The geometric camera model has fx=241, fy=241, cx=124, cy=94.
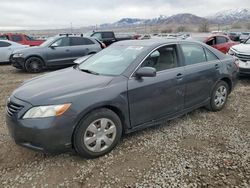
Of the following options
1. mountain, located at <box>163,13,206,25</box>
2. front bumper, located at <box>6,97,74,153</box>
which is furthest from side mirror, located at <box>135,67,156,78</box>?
mountain, located at <box>163,13,206,25</box>

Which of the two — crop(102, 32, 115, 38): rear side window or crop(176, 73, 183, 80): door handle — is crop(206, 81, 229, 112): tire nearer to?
crop(176, 73, 183, 80): door handle

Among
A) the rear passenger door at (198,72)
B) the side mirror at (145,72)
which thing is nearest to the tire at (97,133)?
the side mirror at (145,72)

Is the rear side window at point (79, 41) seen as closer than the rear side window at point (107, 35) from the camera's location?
Yes

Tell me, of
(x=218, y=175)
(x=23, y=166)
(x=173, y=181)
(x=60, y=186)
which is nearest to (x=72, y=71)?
(x=23, y=166)

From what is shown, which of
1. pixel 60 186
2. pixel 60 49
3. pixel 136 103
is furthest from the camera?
pixel 60 49

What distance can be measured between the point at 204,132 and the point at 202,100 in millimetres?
717

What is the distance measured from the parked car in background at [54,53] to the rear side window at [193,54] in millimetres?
6953

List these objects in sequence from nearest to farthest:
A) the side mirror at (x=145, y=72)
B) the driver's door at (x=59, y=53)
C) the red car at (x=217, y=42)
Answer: the side mirror at (x=145, y=72) < the driver's door at (x=59, y=53) < the red car at (x=217, y=42)

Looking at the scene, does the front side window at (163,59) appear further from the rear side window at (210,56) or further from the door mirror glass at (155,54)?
the rear side window at (210,56)

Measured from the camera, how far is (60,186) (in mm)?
2727

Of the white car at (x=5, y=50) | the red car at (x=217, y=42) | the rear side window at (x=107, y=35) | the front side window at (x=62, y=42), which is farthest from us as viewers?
the rear side window at (x=107, y=35)

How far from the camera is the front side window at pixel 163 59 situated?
146 inches

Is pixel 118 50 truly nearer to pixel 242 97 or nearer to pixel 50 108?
pixel 50 108

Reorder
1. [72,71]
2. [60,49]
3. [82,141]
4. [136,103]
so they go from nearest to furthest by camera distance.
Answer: [82,141] → [136,103] → [72,71] → [60,49]
